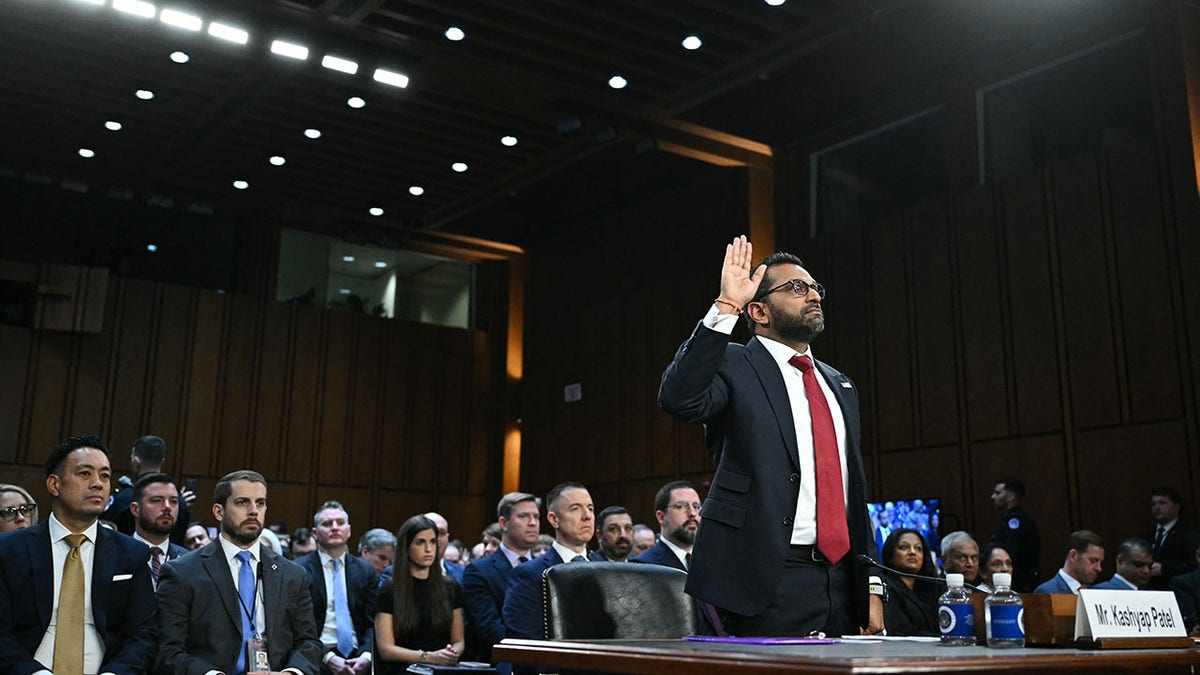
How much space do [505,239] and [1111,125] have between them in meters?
7.75

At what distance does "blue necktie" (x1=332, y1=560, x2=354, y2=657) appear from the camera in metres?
6.15

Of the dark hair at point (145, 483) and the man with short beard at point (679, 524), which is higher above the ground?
the dark hair at point (145, 483)

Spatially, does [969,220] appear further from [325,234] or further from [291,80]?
[325,234]

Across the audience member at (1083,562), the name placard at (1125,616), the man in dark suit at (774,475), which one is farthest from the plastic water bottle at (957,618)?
the audience member at (1083,562)

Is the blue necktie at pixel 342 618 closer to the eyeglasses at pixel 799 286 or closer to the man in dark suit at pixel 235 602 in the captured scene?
the man in dark suit at pixel 235 602

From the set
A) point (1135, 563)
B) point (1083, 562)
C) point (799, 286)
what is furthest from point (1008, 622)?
point (1135, 563)

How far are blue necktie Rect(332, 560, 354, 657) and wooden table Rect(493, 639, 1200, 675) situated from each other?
4.59 meters

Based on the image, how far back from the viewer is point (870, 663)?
52.1 inches

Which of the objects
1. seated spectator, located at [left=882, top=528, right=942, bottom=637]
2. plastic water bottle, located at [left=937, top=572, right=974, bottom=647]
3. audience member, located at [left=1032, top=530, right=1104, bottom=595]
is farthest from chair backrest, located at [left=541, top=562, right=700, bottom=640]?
audience member, located at [left=1032, top=530, right=1104, bottom=595]

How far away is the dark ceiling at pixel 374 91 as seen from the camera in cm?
848

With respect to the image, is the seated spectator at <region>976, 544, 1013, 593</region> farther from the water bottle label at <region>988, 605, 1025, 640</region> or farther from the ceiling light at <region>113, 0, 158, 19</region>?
the ceiling light at <region>113, 0, 158, 19</region>

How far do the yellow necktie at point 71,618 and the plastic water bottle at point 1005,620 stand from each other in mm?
3114

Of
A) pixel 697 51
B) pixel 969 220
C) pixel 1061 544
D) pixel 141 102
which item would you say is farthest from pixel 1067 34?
pixel 141 102

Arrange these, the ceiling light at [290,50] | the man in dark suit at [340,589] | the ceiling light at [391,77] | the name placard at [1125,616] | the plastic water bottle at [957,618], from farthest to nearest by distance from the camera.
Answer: the ceiling light at [391,77] < the ceiling light at [290,50] < the man in dark suit at [340,589] < the plastic water bottle at [957,618] < the name placard at [1125,616]
